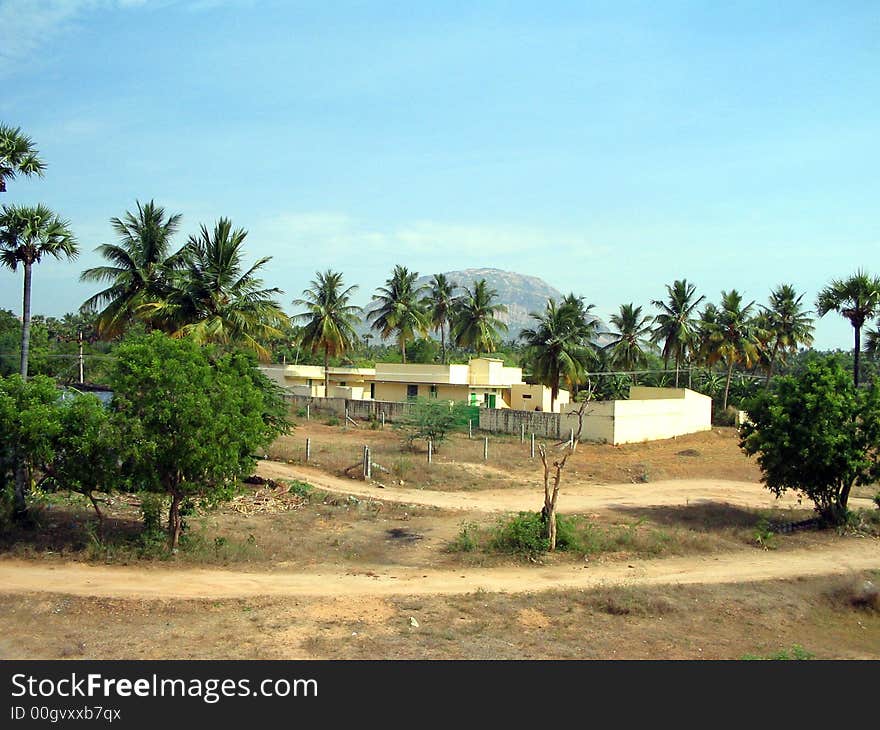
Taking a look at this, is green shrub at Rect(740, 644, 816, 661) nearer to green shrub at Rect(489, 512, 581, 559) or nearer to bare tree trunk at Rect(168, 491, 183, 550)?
green shrub at Rect(489, 512, 581, 559)

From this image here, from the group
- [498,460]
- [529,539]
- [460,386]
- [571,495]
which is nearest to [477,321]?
[460,386]

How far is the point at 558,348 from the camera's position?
41375 mm

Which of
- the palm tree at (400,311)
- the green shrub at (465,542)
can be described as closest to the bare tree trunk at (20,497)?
the green shrub at (465,542)

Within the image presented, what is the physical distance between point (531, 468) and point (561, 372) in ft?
43.4

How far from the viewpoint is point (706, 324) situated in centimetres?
4912

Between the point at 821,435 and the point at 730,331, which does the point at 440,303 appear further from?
the point at 821,435

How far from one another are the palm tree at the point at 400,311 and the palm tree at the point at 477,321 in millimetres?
2968

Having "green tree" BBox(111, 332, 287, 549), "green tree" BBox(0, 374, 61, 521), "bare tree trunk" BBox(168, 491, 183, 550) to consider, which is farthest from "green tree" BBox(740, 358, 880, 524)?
"green tree" BBox(0, 374, 61, 521)

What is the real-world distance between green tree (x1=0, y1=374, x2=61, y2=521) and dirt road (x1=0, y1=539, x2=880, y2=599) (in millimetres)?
2074

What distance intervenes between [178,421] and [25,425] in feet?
9.31

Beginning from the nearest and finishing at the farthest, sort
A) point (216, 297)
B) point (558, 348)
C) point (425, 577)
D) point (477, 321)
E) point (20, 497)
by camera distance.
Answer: point (425, 577), point (20, 497), point (216, 297), point (558, 348), point (477, 321)

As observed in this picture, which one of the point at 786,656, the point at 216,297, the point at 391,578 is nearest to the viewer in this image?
the point at 786,656

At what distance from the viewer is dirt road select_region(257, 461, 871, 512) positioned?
22667 millimetres

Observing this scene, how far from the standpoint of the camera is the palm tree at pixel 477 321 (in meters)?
56.9
